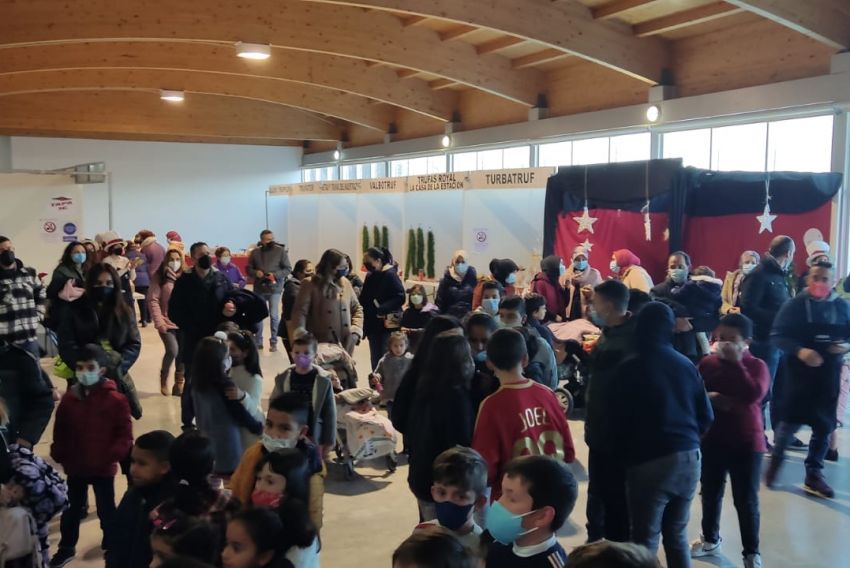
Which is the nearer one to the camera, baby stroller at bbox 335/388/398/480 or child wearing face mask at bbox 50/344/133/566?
child wearing face mask at bbox 50/344/133/566

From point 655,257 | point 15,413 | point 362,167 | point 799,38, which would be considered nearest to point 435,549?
point 15,413

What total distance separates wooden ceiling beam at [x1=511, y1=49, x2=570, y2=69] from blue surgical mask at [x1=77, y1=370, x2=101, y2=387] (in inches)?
312

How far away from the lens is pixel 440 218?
446 inches

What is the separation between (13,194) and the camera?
11586mm

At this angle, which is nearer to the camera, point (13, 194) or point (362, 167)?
point (13, 194)

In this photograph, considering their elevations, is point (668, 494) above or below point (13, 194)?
below

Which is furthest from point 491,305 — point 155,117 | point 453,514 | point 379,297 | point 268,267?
point 155,117

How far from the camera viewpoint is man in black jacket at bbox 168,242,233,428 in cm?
580

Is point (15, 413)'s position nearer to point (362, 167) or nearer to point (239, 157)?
point (362, 167)

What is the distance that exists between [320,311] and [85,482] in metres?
2.56

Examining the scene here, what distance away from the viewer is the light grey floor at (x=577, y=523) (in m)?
4.02

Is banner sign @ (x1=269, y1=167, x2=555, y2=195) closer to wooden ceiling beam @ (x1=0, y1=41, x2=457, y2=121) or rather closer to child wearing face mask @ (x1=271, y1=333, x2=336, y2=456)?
wooden ceiling beam @ (x1=0, y1=41, x2=457, y2=121)

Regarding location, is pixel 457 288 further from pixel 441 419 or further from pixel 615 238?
pixel 441 419

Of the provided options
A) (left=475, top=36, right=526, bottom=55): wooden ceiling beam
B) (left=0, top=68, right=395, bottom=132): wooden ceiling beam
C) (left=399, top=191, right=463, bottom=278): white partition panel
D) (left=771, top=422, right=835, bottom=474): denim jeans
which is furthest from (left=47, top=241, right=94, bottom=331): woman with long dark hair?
(left=475, top=36, right=526, bottom=55): wooden ceiling beam
